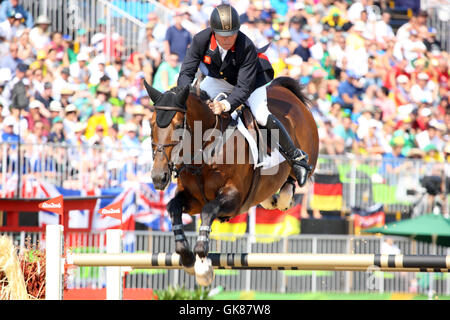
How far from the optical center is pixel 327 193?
43.4ft

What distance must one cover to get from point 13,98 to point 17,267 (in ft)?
23.2

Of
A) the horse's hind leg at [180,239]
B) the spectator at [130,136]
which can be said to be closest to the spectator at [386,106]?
the spectator at [130,136]

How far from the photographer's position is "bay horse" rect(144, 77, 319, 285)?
6.06 metres

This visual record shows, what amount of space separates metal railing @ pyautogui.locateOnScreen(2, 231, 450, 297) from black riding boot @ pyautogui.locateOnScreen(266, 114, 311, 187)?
4.41 meters

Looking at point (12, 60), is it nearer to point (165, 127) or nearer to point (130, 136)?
point (130, 136)

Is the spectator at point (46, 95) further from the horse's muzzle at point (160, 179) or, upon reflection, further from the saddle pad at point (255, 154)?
the horse's muzzle at point (160, 179)

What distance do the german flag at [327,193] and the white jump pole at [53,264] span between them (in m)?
7.27

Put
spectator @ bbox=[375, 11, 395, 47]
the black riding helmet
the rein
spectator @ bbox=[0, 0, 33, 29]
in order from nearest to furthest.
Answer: the rein → the black riding helmet → spectator @ bbox=[0, 0, 33, 29] → spectator @ bbox=[375, 11, 395, 47]

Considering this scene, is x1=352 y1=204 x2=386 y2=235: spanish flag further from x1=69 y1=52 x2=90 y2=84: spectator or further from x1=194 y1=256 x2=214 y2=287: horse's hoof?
x1=194 y1=256 x2=214 y2=287: horse's hoof

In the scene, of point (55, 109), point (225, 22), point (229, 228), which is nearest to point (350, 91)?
point (229, 228)

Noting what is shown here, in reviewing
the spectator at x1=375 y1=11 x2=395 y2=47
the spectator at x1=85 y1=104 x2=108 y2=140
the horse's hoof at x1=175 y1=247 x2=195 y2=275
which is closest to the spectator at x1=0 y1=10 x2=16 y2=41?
the spectator at x1=85 y1=104 x2=108 y2=140

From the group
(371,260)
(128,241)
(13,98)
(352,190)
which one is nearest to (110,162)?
(128,241)

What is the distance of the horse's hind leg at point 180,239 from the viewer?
20.6 ft

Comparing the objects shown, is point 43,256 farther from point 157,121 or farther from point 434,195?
point 434,195
